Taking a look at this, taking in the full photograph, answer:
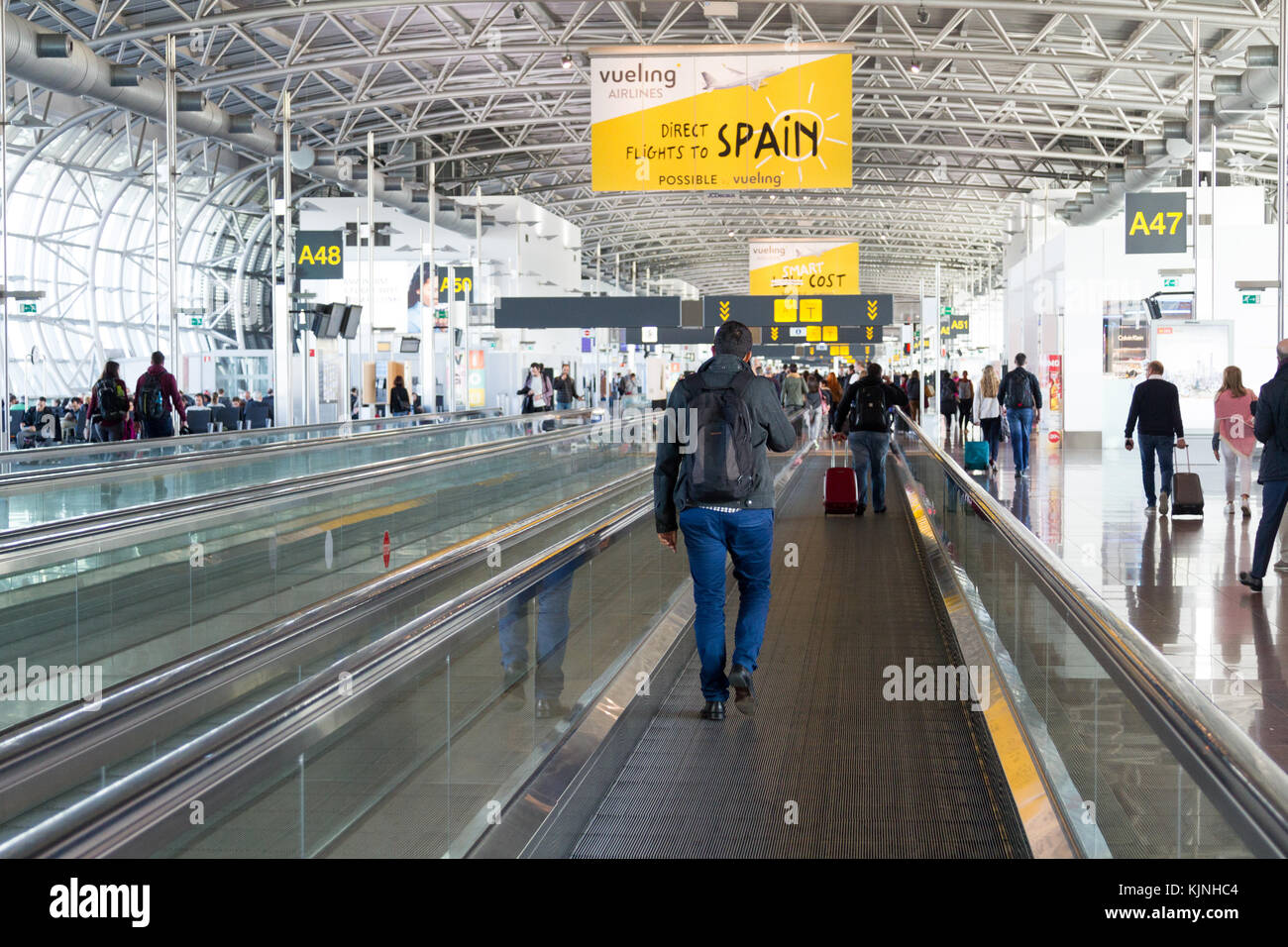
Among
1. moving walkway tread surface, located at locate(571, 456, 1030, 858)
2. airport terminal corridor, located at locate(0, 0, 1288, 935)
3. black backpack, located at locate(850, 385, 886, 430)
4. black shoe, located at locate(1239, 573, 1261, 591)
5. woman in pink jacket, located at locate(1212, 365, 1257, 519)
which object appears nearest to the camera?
airport terminal corridor, located at locate(0, 0, 1288, 935)

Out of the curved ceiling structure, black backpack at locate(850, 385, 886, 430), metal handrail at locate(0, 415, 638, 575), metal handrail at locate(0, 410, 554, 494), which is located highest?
the curved ceiling structure

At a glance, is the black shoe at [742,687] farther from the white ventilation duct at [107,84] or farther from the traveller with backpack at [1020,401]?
the white ventilation duct at [107,84]

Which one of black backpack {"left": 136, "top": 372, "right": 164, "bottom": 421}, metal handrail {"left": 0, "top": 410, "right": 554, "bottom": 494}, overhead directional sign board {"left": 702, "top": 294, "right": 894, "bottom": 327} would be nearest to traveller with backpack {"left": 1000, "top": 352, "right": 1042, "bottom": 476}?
metal handrail {"left": 0, "top": 410, "right": 554, "bottom": 494}

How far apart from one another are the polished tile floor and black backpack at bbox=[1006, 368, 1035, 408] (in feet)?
3.77

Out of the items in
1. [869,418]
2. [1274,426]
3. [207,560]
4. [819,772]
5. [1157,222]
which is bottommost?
[819,772]

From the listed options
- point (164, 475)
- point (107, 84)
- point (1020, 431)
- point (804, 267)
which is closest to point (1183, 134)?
point (804, 267)

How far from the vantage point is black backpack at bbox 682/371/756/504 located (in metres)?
5.77

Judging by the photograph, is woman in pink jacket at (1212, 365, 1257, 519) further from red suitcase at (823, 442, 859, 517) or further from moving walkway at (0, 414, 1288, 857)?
moving walkway at (0, 414, 1288, 857)

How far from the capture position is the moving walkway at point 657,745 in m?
2.62

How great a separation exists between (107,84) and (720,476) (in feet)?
68.4

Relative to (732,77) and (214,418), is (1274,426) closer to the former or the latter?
(732,77)

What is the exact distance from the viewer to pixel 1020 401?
62.1ft

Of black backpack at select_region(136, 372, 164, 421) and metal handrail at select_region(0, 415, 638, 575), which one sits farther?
black backpack at select_region(136, 372, 164, 421)
